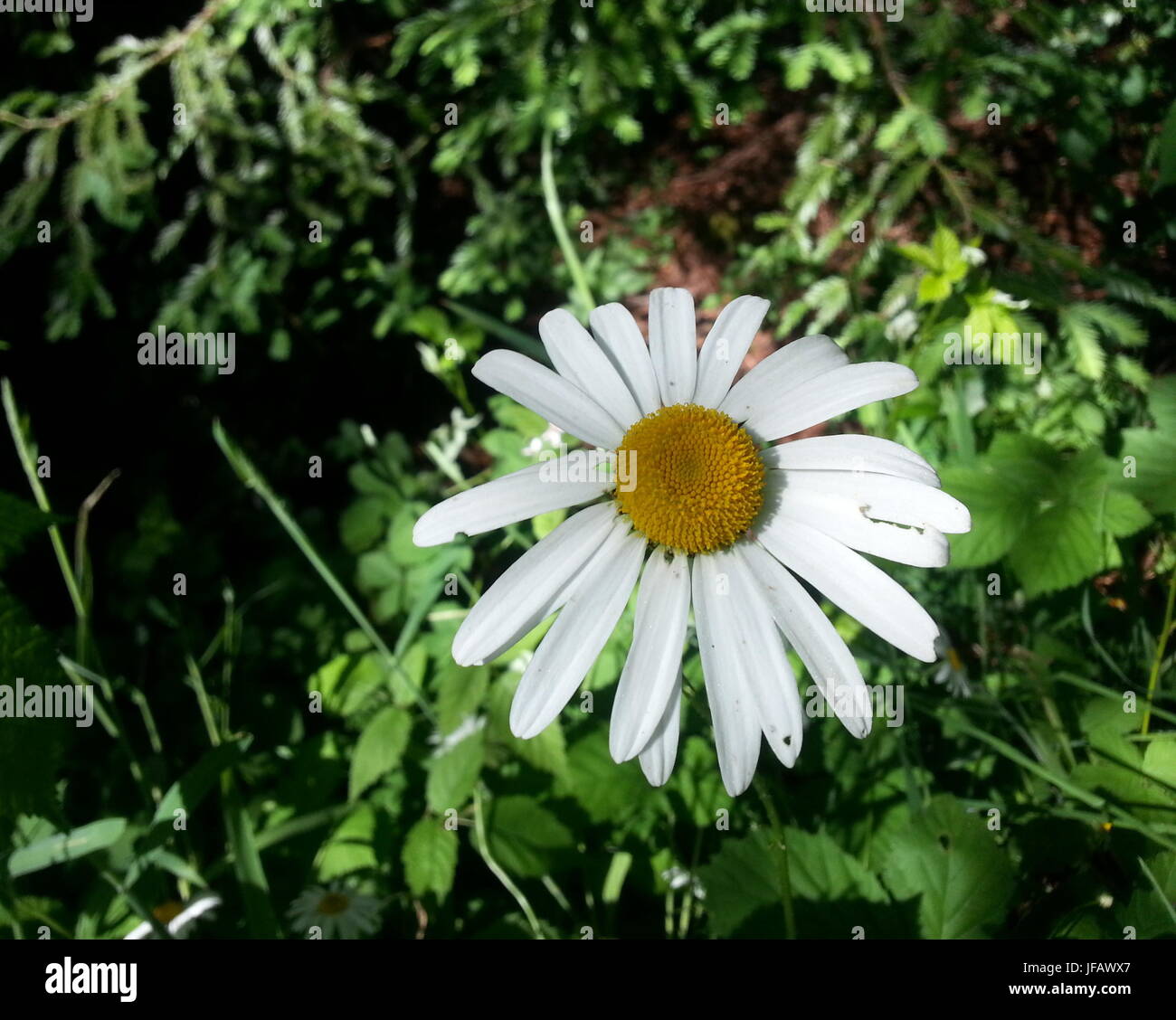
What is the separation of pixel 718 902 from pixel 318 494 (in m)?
1.75

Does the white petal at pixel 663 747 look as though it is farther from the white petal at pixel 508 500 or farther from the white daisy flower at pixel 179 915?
the white daisy flower at pixel 179 915

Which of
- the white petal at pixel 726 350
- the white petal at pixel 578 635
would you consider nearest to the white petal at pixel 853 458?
the white petal at pixel 726 350

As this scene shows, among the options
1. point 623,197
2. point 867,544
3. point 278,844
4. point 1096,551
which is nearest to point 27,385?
point 278,844

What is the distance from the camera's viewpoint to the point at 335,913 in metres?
1.56

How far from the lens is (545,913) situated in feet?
5.25

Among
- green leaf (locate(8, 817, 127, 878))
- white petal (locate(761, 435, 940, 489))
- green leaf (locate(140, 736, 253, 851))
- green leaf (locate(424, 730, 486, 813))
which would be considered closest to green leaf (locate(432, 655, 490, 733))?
green leaf (locate(424, 730, 486, 813))

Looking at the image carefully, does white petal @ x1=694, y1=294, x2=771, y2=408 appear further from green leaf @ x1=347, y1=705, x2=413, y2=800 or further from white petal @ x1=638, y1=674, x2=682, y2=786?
green leaf @ x1=347, y1=705, x2=413, y2=800

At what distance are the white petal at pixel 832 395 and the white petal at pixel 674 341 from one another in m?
0.10

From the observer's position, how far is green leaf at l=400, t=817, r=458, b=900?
1471 mm

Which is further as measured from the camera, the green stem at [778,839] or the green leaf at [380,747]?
the green leaf at [380,747]

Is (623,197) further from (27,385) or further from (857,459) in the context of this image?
(857,459)

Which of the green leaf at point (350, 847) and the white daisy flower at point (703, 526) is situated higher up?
the white daisy flower at point (703, 526)

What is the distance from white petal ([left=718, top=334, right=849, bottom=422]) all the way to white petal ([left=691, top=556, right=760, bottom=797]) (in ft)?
0.68

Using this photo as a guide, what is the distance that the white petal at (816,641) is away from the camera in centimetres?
88
